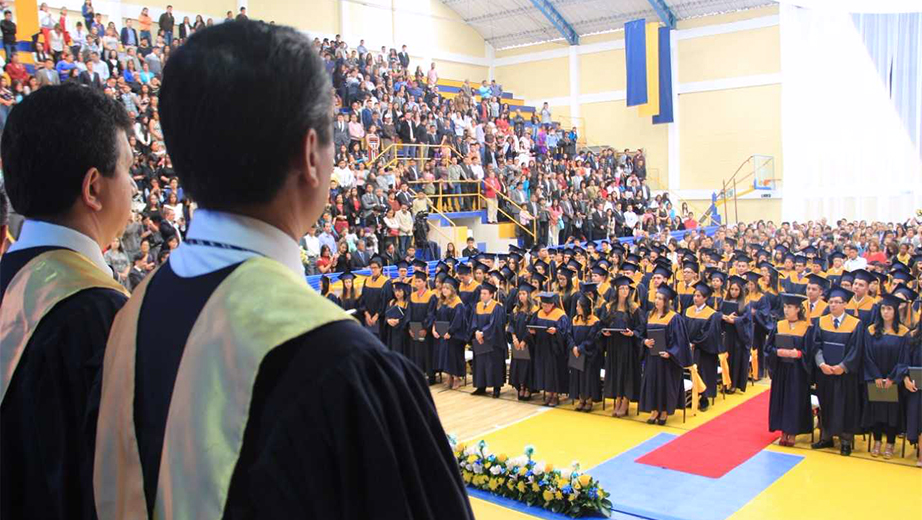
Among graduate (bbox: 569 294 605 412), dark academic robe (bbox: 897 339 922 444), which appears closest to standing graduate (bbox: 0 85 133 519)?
dark academic robe (bbox: 897 339 922 444)

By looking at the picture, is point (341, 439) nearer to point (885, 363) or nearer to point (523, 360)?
point (885, 363)

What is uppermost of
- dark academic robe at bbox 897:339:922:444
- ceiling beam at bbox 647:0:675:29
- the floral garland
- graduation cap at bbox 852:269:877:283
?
ceiling beam at bbox 647:0:675:29

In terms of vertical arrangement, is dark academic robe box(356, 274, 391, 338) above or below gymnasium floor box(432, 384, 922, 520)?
above

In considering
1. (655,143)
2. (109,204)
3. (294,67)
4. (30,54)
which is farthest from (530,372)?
(655,143)

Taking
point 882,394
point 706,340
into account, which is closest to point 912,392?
point 882,394

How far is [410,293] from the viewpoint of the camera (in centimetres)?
1429

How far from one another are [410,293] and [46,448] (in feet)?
40.7

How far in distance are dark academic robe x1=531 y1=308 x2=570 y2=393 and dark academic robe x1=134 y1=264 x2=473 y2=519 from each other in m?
11.2

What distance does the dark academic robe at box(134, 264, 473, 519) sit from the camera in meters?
1.15

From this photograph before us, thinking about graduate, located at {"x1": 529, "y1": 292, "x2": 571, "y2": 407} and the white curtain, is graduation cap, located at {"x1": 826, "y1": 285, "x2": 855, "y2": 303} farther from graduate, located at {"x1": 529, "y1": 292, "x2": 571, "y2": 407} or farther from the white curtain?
the white curtain

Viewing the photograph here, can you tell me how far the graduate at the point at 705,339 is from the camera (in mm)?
11492

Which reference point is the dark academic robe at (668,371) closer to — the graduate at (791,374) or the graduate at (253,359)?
the graduate at (791,374)

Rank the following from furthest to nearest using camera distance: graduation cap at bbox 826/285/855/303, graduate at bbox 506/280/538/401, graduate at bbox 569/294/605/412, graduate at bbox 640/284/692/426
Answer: graduate at bbox 506/280/538/401
graduate at bbox 569/294/605/412
graduate at bbox 640/284/692/426
graduation cap at bbox 826/285/855/303

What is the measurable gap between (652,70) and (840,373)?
2638 centimetres
